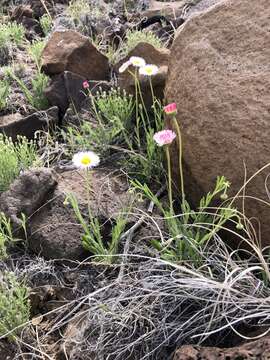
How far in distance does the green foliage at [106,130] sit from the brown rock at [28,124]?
28 centimetres

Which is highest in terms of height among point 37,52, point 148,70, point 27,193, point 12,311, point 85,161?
point 148,70

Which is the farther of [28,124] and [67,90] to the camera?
[67,90]

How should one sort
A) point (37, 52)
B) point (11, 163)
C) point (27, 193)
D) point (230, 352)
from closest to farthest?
point (230, 352) → point (27, 193) → point (11, 163) → point (37, 52)

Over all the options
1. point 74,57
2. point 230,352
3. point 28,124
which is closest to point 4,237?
point 28,124

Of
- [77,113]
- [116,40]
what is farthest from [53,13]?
[77,113]

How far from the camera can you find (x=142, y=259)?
2467 mm

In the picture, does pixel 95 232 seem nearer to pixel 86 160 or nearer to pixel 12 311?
pixel 86 160

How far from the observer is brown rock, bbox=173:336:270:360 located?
1.69 m

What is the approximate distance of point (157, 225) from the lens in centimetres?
239

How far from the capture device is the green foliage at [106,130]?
317 centimetres

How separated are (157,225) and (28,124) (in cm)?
161

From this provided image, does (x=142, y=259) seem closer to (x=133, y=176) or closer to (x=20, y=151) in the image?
(x=133, y=176)

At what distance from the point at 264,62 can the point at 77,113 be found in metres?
1.47

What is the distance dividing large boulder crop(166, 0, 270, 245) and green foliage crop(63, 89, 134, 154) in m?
0.51
